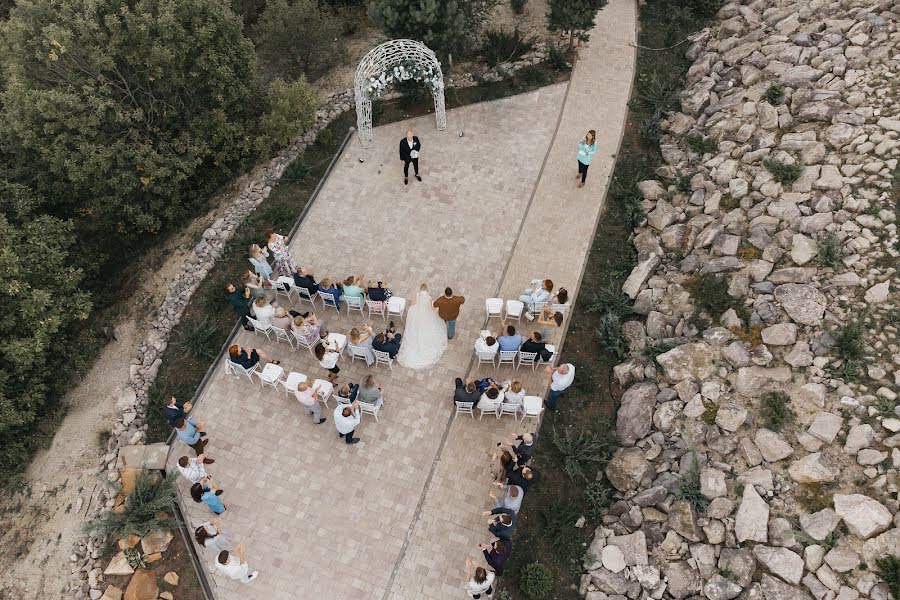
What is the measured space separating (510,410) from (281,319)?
21.2 ft

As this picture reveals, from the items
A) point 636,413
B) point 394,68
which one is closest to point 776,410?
point 636,413

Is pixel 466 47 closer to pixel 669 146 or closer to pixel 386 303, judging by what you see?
pixel 669 146

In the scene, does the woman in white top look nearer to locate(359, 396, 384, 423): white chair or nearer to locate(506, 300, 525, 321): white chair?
locate(359, 396, 384, 423): white chair

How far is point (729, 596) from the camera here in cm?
1119

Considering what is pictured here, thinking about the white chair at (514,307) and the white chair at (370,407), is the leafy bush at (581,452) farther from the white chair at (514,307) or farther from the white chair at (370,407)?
the white chair at (370,407)

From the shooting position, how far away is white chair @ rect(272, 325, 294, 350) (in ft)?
50.4

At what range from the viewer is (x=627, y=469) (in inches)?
523

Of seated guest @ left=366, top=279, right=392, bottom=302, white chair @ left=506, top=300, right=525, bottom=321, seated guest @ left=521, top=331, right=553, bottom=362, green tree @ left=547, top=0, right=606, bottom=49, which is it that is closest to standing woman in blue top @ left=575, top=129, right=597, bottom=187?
white chair @ left=506, top=300, right=525, bottom=321

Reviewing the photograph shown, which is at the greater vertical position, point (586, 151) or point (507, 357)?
point (586, 151)

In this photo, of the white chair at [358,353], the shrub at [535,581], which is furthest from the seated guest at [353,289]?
the shrub at [535,581]

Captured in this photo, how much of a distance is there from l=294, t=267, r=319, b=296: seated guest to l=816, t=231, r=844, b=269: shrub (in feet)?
43.0

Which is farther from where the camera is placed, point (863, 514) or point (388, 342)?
point (388, 342)

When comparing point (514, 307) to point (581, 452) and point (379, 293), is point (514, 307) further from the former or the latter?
point (581, 452)

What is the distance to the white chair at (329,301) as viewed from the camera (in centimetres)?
1577
